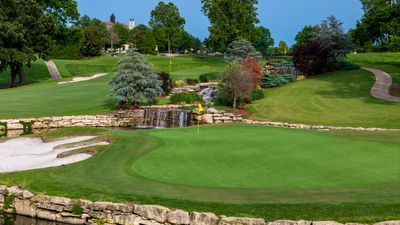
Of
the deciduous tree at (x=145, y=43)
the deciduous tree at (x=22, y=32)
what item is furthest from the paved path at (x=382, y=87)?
the deciduous tree at (x=145, y=43)

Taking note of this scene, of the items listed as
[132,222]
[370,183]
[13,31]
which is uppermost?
[13,31]

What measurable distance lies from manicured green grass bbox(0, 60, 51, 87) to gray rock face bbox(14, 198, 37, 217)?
161 ft

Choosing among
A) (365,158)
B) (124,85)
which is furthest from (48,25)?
(365,158)

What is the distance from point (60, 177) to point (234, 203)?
6264 mm

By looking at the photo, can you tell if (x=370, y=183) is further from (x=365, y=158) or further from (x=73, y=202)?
(x=73, y=202)

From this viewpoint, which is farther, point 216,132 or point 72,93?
point 72,93

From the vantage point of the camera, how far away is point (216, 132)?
20.6m

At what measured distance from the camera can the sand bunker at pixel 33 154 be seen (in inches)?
704

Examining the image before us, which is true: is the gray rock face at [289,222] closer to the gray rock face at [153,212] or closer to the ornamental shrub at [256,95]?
the gray rock face at [153,212]

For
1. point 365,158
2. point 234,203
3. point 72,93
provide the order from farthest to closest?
point 72,93
point 365,158
point 234,203

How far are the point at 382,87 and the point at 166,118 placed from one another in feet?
64.3

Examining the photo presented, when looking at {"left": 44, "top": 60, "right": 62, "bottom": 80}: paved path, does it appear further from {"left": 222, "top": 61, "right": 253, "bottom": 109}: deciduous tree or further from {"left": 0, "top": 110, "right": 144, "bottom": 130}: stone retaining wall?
{"left": 222, "top": 61, "right": 253, "bottom": 109}: deciduous tree

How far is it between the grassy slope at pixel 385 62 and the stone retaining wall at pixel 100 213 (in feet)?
118

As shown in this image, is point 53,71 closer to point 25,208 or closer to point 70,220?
point 25,208
